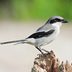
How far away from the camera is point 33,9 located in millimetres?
15828

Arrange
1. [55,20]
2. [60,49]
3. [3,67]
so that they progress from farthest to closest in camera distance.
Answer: [60,49], [3,67], [55,20]

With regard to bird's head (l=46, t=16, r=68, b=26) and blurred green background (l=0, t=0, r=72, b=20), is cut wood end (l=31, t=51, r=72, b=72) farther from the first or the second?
blurred green background (l=0, t=0, r=72, b=20)

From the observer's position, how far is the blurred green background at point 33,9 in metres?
15.4

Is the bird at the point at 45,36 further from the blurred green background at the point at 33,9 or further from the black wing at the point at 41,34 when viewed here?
the blurred green background at the point at 33,9

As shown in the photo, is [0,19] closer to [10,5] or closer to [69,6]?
[10,5]

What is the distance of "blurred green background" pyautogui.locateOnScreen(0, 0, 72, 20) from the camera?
50.4 feet

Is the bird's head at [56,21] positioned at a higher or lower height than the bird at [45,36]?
higher

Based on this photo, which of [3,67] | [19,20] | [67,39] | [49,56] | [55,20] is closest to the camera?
[49,56]

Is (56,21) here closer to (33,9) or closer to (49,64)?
(49,64)

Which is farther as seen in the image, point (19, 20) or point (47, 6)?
point (19, 20)

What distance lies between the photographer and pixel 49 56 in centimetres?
650

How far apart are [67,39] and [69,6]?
3.26 feet

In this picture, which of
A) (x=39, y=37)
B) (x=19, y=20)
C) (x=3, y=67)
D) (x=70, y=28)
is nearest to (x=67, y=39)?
(x=70, y=28)

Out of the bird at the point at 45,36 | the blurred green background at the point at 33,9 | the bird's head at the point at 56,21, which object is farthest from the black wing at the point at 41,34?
the blurred green background at the point at 33,9
